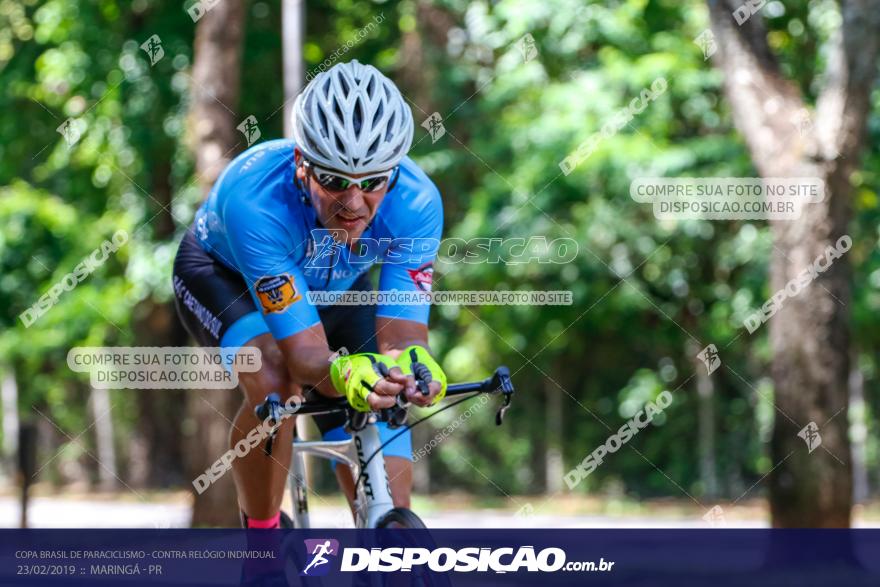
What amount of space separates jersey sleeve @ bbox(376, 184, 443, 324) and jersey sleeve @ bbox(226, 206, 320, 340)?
26 cm

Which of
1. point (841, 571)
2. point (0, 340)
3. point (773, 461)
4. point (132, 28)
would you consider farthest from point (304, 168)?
point (0, 340)

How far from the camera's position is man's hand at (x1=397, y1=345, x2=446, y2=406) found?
3.48 metres

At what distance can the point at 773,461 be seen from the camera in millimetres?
7590

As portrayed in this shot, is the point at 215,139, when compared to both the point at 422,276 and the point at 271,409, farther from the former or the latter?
the point at 271,409

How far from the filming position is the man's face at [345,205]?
3.83 m

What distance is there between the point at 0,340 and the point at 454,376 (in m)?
6.66

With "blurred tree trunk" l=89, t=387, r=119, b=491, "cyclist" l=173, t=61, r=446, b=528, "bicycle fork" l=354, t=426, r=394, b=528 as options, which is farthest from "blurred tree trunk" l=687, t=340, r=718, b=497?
"bicycle fork" l=354, t=426, r=394, b=528

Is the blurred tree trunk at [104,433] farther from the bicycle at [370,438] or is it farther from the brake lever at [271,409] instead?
the brake lever at [271,409]

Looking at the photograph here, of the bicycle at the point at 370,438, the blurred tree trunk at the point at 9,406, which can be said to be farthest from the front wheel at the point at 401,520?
the blurred tree trunk at the point at 9,406

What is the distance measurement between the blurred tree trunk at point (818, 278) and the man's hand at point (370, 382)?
15.3 ft

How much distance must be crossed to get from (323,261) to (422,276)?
0.34 m

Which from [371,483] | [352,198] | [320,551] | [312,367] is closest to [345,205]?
[352,198]

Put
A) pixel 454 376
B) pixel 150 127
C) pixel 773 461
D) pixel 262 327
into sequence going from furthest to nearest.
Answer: pixel 454 376
pixel 150 127
pixel 773 461
pixel 262 327

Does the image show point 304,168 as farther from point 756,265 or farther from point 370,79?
point 756,265
